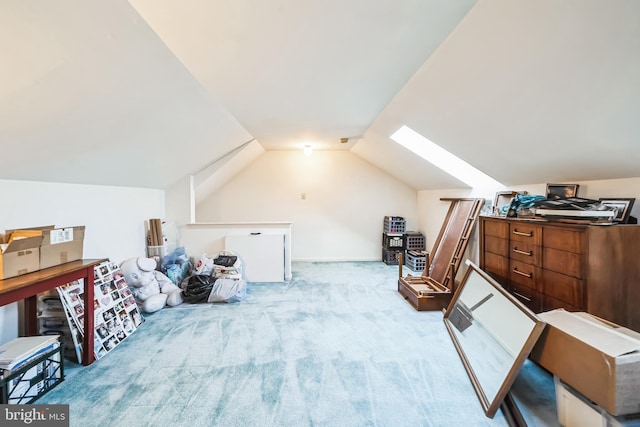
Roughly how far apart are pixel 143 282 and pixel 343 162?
4.02m

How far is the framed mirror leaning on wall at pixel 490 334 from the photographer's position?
1657 mm

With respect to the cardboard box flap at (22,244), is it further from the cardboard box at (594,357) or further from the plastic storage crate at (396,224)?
the plastic storage crate at (396,224)

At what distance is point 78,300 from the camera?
226cm

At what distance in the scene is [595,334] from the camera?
1463 mm

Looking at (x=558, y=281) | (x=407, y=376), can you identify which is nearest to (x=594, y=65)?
(x=558, y=281)

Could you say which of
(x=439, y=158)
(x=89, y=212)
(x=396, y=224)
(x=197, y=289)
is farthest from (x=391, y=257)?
(x=89, y=212)

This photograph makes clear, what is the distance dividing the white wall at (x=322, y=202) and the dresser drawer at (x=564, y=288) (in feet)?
12.3

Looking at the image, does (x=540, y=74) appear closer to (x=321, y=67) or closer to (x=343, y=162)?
(x=321, y=67)

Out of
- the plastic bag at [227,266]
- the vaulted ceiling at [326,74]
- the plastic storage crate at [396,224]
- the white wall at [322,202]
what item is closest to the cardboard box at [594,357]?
the vaulted ceiling at [326,74]

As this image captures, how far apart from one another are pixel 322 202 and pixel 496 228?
3514 mm

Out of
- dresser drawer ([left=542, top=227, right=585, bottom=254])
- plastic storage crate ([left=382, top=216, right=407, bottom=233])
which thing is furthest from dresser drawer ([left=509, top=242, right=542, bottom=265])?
plastic storage crate ([left=382, top=216, right=407, bottom=233])

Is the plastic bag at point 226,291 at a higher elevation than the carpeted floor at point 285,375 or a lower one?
higher

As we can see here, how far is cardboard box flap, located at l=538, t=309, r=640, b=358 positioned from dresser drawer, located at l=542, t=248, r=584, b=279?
1.01ft

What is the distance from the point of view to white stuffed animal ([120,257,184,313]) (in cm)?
309
